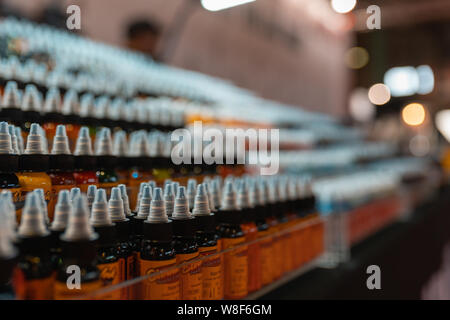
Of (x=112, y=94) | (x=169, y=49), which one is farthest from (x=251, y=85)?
(x=112, y=94)

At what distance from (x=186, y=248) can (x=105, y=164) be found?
1.11 ft

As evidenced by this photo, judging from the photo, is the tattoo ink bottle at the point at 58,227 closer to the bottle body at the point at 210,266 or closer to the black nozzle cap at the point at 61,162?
the black nozzle cap at the point at 61,162

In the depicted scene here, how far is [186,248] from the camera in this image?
850 millimetres

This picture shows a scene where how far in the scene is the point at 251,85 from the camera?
18.5 feet

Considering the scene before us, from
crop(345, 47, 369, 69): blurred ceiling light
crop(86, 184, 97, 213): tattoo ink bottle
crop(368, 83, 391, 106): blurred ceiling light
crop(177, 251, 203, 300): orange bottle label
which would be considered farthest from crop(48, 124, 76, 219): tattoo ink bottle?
crop(368, 83, 391, 106): blurred ceiling light

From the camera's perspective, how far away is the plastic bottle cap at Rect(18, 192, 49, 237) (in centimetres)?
66

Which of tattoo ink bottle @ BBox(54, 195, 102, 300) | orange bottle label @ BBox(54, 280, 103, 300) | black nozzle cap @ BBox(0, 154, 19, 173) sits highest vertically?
black nozzle cap @ BBox(0, 154, 19, 173)

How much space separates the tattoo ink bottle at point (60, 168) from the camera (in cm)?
90

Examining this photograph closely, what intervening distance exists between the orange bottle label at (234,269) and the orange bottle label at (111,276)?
0.99 ft

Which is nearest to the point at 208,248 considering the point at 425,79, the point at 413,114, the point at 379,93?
the point at 425,79

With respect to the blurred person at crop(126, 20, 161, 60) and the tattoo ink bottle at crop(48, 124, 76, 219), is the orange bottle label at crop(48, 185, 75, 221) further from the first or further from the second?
the blurred person at crop(126, 20, 161, 60)

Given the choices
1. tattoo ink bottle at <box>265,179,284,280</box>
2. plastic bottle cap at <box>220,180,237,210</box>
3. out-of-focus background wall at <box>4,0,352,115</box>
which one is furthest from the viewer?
out-of-focus background wall at <box>4,0,352,115</box>

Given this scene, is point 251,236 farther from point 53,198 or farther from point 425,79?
point 425,79

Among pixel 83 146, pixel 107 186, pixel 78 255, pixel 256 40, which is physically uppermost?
pixel 256 40
